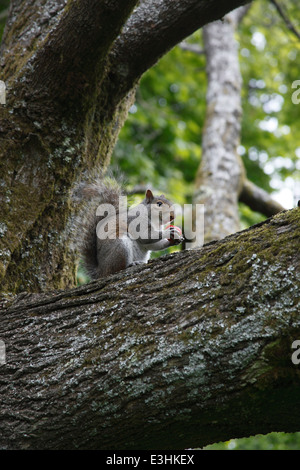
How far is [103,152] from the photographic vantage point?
3348 mm

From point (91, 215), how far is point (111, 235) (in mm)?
215

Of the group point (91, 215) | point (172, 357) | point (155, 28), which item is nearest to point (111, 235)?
point (91, 215)

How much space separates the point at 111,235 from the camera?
3203 mm

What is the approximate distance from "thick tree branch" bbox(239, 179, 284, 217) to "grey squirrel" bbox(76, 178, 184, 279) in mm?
1813

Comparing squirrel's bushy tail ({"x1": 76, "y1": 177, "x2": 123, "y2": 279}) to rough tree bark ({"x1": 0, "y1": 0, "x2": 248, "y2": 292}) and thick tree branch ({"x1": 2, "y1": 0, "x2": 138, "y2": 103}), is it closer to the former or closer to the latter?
rough tree bark ({"x1": 0, "y1": 0, "x2": 248, "y2": 292})

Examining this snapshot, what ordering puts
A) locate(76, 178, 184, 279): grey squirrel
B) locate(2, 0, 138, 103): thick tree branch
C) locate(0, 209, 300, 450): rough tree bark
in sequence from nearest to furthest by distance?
1. locate(0, 209, 300, 450): rough tree bark
2. locate(2, 0, 138, 103): thick tree branch
3. locate(76, 178, 184, 279): grey squirrel

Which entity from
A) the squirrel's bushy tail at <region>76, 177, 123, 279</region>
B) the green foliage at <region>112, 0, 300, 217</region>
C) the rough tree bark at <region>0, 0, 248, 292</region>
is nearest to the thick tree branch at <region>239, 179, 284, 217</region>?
the green foliage at <region>112, 0, 300, 217</region>

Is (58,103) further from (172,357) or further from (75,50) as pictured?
(172,357)

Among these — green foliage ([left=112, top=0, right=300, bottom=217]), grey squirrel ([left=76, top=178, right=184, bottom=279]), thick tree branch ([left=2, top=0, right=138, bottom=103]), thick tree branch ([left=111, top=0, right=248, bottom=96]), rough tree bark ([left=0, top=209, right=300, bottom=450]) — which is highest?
green foliage ([left=112, top=0, right=300, bottom=217])

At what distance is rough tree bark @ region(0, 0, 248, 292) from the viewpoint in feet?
8.56

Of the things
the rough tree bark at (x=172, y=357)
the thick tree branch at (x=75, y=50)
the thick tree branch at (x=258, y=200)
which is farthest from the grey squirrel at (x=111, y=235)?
the thick tree branch at (x=258, y=200)

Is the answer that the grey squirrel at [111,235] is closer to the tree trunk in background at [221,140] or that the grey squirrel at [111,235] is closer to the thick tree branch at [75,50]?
the thick tree branch at [75,50]

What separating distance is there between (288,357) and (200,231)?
3.02m

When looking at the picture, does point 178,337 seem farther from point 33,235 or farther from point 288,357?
point 33,235
